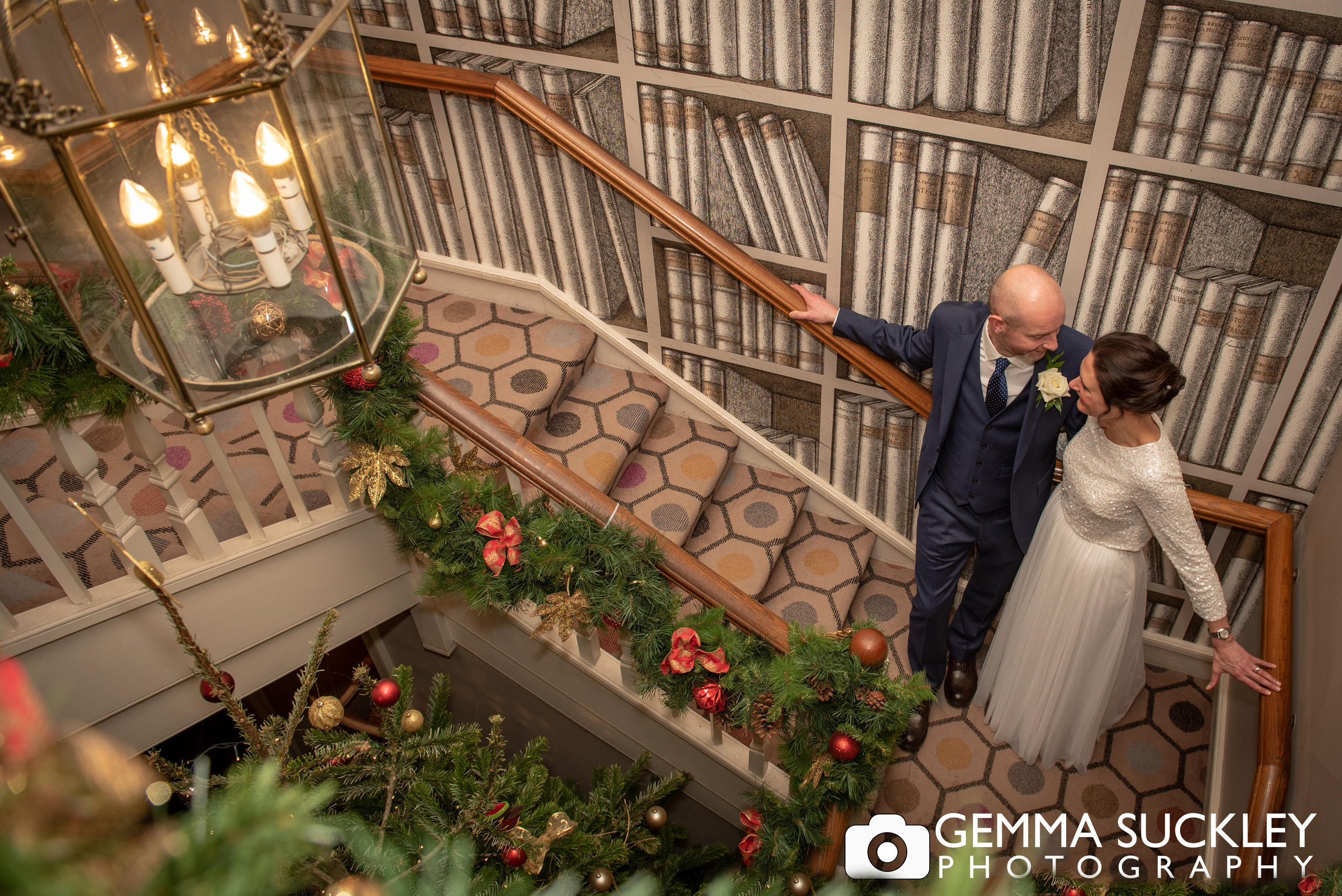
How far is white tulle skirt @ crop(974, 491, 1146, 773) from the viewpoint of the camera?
2590 millimetres

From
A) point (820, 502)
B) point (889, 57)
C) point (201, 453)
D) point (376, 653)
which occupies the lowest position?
point (376, 653)

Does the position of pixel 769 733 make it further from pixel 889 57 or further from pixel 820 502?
pixel 889 57

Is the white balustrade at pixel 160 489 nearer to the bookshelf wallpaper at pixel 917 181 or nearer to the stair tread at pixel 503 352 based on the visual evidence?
the stair tread at pixel 503 352

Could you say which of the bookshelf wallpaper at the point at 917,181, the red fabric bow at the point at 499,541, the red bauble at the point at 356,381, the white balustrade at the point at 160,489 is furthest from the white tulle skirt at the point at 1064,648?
the white balustrade at the point at 160,489

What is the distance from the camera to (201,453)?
2840 millimetres

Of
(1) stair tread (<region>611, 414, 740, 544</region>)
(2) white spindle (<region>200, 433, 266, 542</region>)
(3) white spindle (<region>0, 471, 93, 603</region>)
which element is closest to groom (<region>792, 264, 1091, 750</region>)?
(1) stair tread (<region>611, 414, 740, 544</region>)

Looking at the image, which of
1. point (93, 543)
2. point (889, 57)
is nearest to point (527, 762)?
point (93, 543)

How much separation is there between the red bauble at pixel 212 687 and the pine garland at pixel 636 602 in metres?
0.64

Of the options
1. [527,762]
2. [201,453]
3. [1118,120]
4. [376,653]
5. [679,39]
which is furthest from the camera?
[376,653]

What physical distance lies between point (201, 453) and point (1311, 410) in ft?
11.3

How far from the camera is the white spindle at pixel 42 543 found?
1.88m

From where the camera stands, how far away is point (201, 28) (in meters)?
1.37

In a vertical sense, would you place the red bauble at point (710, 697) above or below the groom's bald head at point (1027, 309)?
below

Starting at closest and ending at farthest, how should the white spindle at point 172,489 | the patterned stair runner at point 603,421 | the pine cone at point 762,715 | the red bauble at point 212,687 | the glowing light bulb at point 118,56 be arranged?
the glowing light bulb at point 118,56, the red bauble at point 212,687, the white spindle at point 172,489, the pine cone at point 762,715, the patterned stair runner at point 603,421
